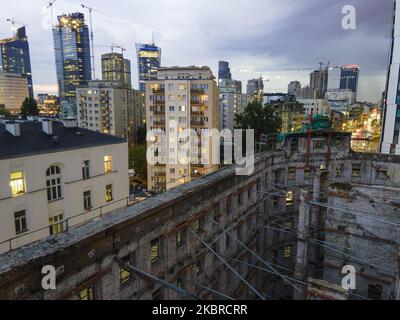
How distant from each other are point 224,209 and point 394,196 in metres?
11.3

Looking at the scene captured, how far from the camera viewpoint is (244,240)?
Answer: 60.7 feet

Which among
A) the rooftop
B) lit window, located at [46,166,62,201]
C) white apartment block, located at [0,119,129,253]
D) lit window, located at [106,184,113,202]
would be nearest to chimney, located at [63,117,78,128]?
white apartment block, located at [0,119,129,253]

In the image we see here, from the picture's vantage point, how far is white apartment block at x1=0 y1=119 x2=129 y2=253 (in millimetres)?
19641

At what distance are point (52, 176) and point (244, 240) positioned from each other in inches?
618

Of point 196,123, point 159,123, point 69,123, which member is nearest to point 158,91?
point 159,123

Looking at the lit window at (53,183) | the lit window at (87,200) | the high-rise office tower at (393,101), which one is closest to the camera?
the lit window at (53,183)

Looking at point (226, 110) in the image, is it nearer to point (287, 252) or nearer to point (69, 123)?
point (69, 123)

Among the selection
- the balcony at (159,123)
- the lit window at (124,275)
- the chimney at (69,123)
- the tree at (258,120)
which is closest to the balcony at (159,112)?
the balcony at (159,123)

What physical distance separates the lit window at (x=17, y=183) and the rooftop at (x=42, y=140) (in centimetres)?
134

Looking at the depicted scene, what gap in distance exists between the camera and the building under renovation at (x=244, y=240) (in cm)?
813

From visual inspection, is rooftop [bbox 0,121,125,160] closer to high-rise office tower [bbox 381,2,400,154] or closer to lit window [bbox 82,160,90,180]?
lit window [bbox 82,160,90,180]

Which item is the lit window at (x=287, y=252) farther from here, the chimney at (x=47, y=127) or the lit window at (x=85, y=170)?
the chimney at (x=47, y=127)
